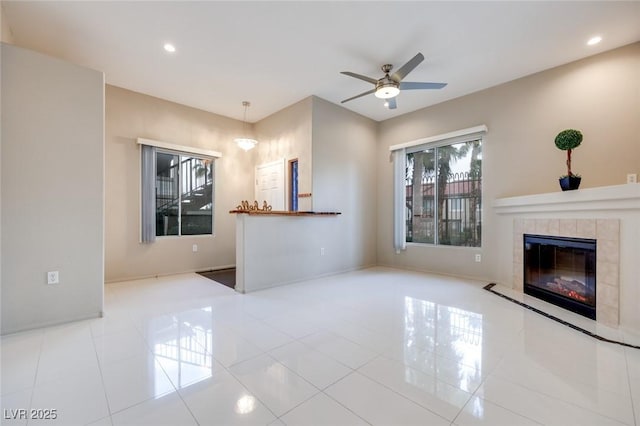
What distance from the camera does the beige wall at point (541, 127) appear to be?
3287mm

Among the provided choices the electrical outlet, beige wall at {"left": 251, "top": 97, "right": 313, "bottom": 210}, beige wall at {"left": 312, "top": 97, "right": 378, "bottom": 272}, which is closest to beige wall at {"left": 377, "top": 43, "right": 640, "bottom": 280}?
beige wall at {"left": 312, "top": 97, "right": 378, "bottom": 272}

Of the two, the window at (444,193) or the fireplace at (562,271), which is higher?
the window at (444,193)

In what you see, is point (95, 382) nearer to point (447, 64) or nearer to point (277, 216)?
point (277, 216)

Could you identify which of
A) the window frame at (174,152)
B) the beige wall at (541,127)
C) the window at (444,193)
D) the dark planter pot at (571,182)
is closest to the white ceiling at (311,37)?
the beige wall at (541,127)

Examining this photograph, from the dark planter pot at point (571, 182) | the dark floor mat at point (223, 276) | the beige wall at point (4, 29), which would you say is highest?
the beige wall at point (4, 29)

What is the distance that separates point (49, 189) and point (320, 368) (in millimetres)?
3087

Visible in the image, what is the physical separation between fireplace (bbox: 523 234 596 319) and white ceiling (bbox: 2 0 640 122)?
2.41m

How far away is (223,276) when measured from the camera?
494cm

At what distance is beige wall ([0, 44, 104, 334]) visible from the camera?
250 cm

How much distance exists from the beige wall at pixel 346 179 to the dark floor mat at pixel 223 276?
5.70ft

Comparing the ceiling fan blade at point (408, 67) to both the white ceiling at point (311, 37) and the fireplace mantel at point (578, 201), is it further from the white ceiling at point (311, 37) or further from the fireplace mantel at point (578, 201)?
the fireplace mantel at point (578, 201)

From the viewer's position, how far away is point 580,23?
2.90 metres

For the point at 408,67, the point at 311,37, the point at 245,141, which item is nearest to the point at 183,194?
A: the point at 245,141

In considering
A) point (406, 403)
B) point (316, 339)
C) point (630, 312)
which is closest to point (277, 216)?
point (316, 339)
